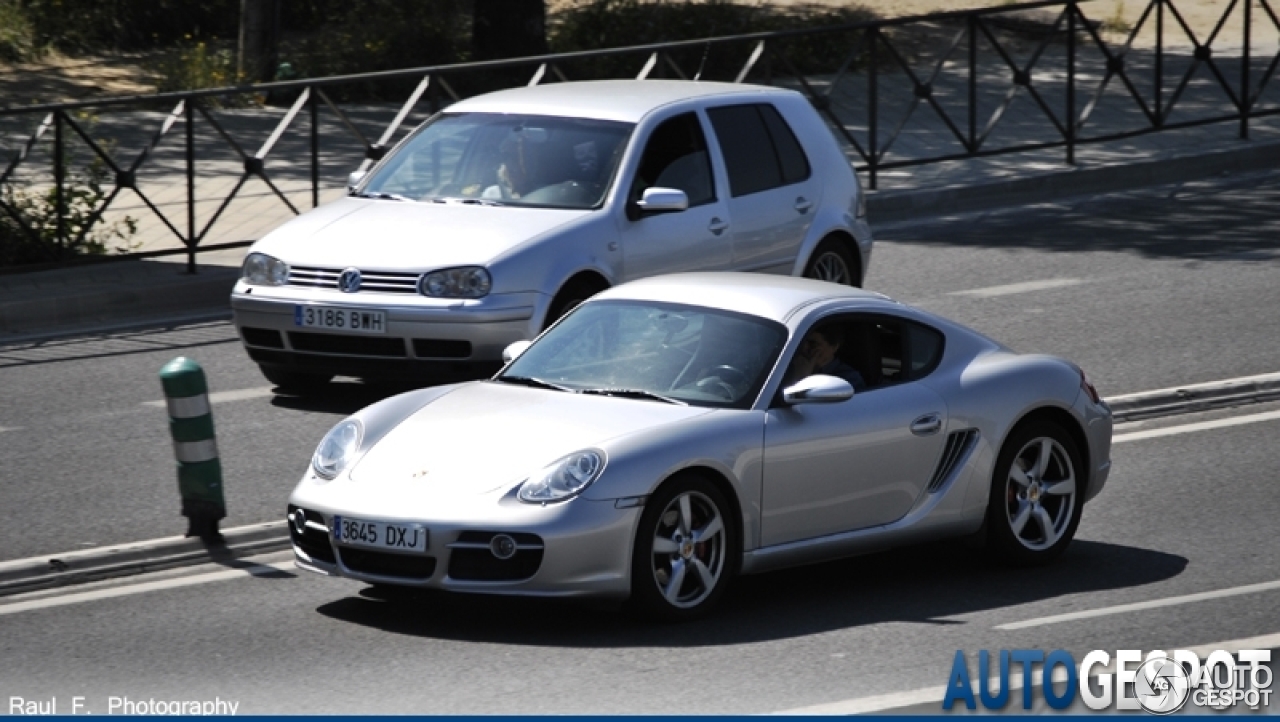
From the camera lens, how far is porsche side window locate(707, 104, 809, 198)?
1386cm

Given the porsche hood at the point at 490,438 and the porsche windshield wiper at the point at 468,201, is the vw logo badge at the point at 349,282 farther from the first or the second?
the porsche hood at the point at 490,438

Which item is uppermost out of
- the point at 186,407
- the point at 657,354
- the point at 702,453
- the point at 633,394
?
the point at 657,354

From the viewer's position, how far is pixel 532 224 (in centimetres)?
1267

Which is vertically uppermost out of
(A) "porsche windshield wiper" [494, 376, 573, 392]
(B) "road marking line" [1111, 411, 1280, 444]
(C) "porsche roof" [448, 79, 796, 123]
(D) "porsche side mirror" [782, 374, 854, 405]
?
(C) "porsche roof" [448, 79, 796, 123]

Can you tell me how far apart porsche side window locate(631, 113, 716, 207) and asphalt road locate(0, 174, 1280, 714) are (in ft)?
7.09

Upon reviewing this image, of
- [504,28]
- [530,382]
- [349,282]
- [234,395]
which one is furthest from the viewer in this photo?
[504,28]

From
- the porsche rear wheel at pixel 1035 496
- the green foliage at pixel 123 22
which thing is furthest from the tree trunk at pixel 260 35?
the porsche rear wheel at pixel 1035 496

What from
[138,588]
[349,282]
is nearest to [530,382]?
[138,588]

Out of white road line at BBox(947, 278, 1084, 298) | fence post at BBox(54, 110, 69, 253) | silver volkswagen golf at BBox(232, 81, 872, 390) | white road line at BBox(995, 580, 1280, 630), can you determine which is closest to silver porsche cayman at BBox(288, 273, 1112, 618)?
white road line at BBox(995, 580, 1280, 630)

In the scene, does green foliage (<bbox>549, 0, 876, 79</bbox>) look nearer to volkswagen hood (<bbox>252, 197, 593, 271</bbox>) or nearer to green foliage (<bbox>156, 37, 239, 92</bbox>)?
green foliage (<bbox>156, 37, 239, 92</bbox>)

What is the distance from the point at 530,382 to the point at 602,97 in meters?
4.93

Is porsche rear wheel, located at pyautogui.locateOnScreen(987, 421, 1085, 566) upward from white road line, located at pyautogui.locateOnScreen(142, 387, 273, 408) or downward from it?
upward

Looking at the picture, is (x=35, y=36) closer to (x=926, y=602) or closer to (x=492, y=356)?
(x=492, y=356)

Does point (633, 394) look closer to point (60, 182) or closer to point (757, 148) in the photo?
point (757, 148)
